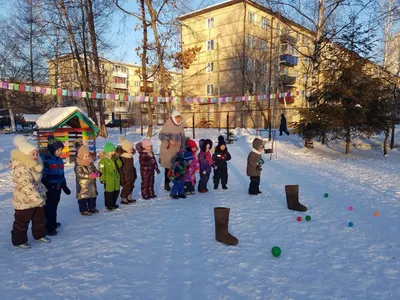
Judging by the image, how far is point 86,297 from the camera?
3.01m

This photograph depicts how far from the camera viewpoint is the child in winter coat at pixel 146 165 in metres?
6.71

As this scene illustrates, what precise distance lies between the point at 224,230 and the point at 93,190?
290cm

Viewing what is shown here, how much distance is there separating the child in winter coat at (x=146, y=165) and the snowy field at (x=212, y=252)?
369mm

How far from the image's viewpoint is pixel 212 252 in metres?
4.02

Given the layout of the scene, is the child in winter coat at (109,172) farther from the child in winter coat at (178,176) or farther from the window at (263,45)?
the window at (263,45)

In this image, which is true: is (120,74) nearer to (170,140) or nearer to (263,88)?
(263,88)

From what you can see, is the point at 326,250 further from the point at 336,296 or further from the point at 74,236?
the point at 74,236

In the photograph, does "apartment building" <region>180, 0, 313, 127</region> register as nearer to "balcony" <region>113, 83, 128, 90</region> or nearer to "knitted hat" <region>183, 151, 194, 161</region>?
"knitted hat" <region>183, 151, 194, 161</region>

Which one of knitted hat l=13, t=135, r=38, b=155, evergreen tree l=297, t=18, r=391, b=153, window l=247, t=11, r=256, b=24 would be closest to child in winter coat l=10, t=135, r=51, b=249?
knitted hat l=13, t=135, r=38, b=155

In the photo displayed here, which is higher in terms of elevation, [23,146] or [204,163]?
[23,146]

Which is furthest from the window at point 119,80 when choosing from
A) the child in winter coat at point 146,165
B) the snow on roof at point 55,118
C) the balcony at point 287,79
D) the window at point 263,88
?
the child in winter coat at point 146,165

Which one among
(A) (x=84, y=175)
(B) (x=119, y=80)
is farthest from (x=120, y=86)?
(A) (x=84, y=175)

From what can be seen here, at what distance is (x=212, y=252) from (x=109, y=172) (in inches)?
117

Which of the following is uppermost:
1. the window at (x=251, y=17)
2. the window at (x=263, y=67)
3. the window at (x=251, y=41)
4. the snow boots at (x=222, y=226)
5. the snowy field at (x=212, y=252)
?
the window at (x=251, y=17)
